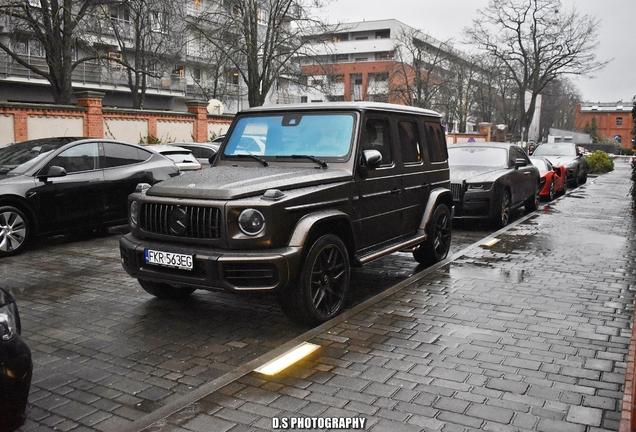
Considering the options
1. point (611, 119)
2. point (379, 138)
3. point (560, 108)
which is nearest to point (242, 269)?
point (379, 138)

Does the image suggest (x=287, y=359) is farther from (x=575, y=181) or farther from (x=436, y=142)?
(x=575, y=181)

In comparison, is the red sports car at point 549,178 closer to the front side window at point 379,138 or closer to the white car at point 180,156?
the white car at point 180,156

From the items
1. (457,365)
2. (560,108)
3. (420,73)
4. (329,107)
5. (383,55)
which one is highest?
(383,55)

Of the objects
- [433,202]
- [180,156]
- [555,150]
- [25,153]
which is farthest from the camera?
[555,150]

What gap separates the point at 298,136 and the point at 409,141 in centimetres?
167

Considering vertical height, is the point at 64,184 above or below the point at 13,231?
above

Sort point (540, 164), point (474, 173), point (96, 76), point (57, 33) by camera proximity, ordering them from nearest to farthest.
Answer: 1. point (474, 173)
2. point (540, 164)
3. point (57, 33)
4. point (96, 76)

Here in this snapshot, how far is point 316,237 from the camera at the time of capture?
5.45 m

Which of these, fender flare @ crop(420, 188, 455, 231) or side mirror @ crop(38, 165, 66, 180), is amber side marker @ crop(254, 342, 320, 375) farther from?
side mirror @ crop(38, 165, 66, 180)

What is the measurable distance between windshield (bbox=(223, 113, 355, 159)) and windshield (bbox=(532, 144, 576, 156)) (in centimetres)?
1941

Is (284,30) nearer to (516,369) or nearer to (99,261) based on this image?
(99,261)

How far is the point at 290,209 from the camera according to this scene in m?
5.07

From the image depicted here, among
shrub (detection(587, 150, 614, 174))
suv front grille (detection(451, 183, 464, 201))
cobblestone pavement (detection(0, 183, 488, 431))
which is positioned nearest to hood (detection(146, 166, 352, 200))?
cobblestone pavement (detection(0, 183, 488, 431))

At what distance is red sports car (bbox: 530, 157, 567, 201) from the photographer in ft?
57.5
